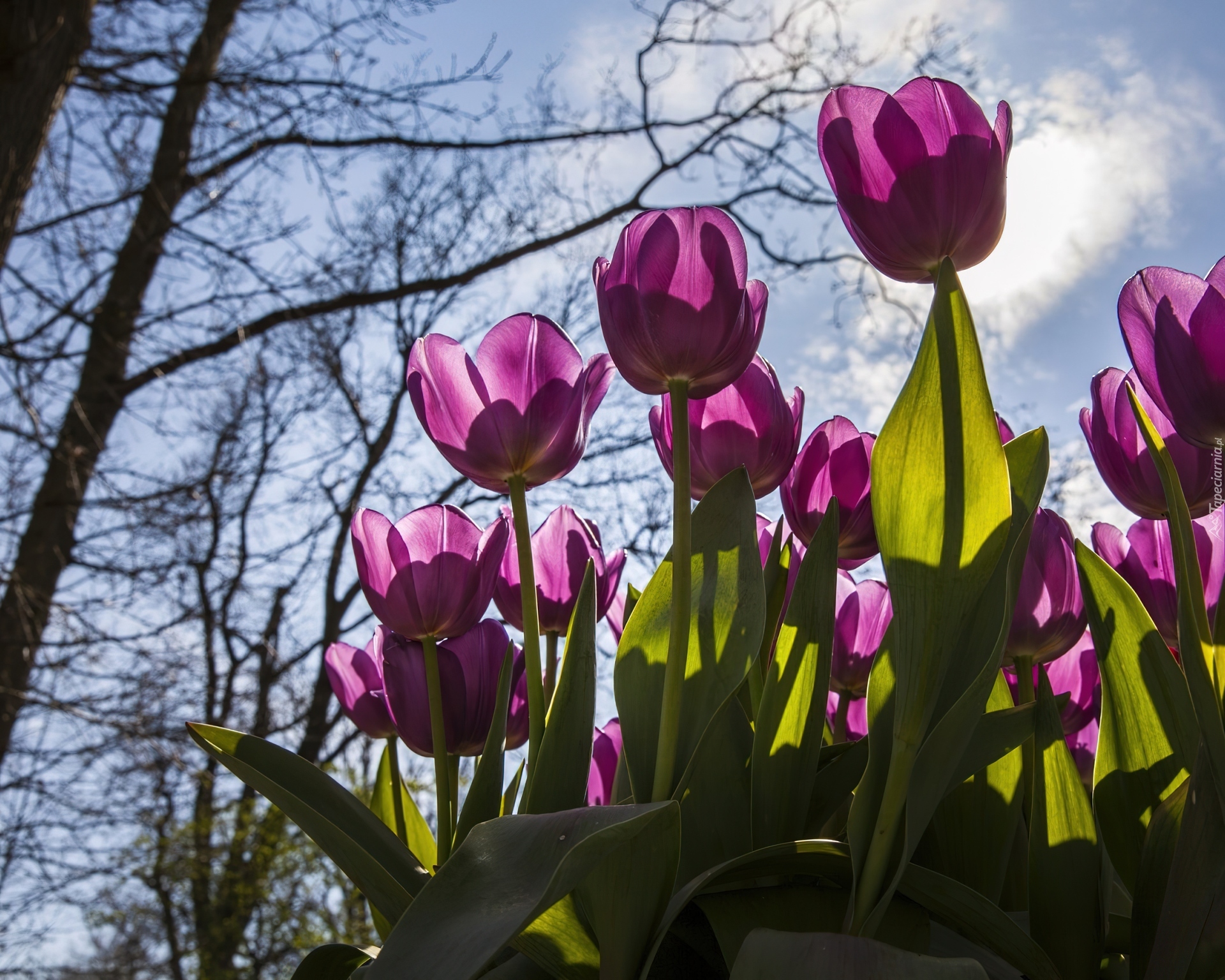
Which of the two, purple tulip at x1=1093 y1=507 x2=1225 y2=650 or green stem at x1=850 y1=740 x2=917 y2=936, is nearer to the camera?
green stem at x1=850 y1=740 x2=917 y2=936

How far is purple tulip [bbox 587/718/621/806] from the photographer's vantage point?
449mm

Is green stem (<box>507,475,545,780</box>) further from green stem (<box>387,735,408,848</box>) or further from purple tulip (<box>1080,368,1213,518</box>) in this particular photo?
purple tulip (<box>1080,368,1213,518</box>)

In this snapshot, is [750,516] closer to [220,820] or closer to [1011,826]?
[1011,826]

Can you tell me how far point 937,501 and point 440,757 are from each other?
0.21 metres

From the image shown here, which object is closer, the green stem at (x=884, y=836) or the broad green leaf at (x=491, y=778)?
the green stem at (x=884, y=836)

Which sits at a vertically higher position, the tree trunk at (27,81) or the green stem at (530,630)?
the tree trunk at (27,81)

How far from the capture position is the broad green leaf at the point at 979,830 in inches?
12.9

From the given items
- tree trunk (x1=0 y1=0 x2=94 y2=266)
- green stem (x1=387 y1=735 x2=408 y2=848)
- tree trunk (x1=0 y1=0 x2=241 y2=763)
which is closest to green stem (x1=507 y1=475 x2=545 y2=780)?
green stem (x1=387 y1=735 x2=408 y2=848)

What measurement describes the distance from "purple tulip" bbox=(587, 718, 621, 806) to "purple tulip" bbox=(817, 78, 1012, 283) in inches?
9.6

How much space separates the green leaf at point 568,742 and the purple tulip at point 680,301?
0.25 feet

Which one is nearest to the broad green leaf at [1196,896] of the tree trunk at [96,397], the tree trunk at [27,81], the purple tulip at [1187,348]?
the purple tulip at [1187,348]

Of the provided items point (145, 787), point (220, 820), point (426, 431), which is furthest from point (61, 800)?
point (426, 431)

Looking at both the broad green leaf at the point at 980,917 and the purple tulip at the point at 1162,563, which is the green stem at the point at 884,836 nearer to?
the broad green leaf at the point at 980,917

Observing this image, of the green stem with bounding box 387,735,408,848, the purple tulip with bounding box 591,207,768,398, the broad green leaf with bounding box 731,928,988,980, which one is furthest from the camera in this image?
the green stem with bounding box 387,735,408,848
